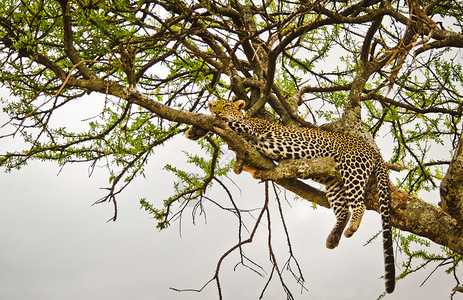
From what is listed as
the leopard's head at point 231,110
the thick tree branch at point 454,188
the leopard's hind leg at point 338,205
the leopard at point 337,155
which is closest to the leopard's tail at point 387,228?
the leopard at point 337,155

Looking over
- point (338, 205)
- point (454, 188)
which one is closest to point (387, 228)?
point (338, 205)

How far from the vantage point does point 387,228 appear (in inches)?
231

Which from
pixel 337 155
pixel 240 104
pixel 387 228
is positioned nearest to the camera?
pixel 387 228

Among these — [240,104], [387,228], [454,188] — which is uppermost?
[240,104]

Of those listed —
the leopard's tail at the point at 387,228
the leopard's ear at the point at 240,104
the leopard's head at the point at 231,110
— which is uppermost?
the leopard's ear at the point at 240,104

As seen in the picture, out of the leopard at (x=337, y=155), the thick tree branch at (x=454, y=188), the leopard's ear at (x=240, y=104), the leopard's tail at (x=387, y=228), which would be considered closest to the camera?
the leopard's tail at (x=387, y=228)

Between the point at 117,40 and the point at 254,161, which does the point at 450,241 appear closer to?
the point at 254,161

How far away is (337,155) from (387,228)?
107 cm

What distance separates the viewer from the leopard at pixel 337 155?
19.7 feet

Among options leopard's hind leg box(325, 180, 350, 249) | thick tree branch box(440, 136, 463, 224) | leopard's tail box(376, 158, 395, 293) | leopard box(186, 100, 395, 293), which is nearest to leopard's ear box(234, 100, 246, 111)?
leopard box(186, 100, 395, 293)

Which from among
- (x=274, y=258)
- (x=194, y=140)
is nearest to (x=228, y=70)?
(x=194, y=140)

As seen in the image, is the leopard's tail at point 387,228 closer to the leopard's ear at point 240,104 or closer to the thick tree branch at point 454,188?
the thick tree branch at point 454,188

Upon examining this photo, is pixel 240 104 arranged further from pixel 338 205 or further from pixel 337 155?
pixel 338 205

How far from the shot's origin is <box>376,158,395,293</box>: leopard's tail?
5.71m
